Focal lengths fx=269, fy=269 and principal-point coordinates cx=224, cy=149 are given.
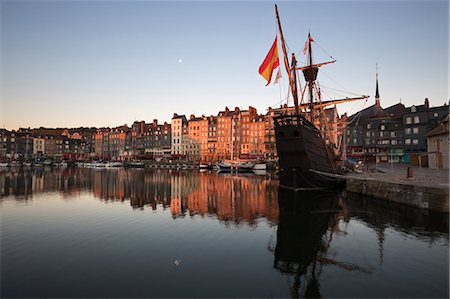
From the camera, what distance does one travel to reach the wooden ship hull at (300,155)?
102ft

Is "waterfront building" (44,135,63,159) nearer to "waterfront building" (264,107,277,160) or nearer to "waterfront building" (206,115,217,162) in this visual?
"waterfront building" (206,115,217,162)

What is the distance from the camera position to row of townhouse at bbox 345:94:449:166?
221 ft

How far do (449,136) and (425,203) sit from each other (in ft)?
62.4

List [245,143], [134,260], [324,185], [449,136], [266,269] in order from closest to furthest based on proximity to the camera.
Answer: [266,269] < [134,260] < [449,136] < [324,185] < [245,143]

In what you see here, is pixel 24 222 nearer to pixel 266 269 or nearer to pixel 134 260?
pixel 134 260

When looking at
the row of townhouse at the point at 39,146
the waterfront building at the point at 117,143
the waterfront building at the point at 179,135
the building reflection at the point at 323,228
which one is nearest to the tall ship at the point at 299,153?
the building reflection at the point at 323,228

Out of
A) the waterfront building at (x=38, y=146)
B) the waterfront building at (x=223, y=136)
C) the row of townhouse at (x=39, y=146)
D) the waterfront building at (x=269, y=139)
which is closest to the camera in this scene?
the waterfront building at (x=269, y=139)

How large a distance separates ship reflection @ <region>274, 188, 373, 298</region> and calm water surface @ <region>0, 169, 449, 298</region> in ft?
0.20

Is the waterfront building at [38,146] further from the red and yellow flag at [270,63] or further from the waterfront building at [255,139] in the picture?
the red and yellow flag at [270,63]

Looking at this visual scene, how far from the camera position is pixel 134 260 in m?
11.8

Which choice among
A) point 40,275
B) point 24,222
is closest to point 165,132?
point 24,222

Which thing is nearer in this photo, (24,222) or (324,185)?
(24,222)

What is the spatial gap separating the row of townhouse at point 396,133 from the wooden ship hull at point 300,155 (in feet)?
100

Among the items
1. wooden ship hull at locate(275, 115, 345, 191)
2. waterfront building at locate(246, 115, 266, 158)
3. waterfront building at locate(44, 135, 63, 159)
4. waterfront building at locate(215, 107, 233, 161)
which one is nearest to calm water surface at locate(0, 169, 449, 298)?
wooden ship hull at locate(275, 115, 345, 191)
